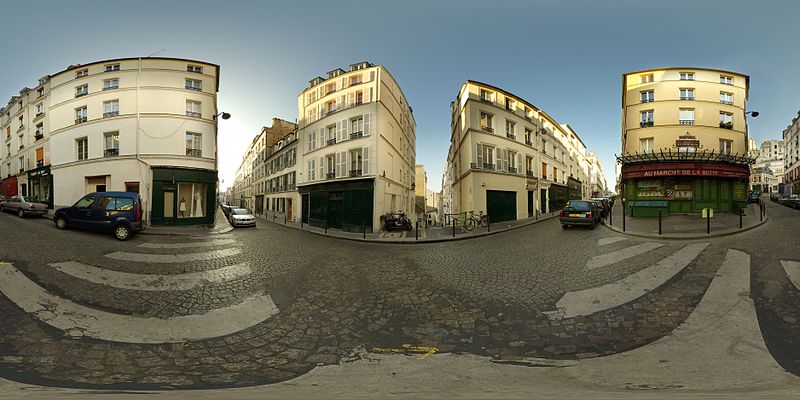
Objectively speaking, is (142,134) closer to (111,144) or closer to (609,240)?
(111,144)

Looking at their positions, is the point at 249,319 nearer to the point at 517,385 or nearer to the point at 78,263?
the point at 517,385

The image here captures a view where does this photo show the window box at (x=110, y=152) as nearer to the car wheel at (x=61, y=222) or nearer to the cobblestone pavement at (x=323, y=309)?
the car wheel at (x=61, y=222)

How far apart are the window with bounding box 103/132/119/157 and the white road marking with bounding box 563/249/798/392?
75.5 feet

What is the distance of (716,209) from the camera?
19734 mm

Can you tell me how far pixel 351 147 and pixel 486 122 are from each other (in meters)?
10.1

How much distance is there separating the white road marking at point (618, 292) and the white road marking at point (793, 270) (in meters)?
1.48

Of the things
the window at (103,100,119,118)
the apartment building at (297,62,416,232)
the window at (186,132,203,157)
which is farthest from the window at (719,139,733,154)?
the window at (103,100,119,118)

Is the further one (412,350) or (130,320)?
(130,320)

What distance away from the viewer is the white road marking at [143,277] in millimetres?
5789

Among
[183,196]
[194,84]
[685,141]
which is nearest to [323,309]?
[183,196]

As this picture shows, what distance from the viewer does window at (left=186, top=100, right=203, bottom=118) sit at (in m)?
18.4

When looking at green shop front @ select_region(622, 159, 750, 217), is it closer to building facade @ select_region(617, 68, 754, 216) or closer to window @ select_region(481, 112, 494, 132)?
building facade @ select_region(617, 68, 754, 216)

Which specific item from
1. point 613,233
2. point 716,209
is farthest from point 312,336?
point 716,209

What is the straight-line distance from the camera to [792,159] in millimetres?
43125
